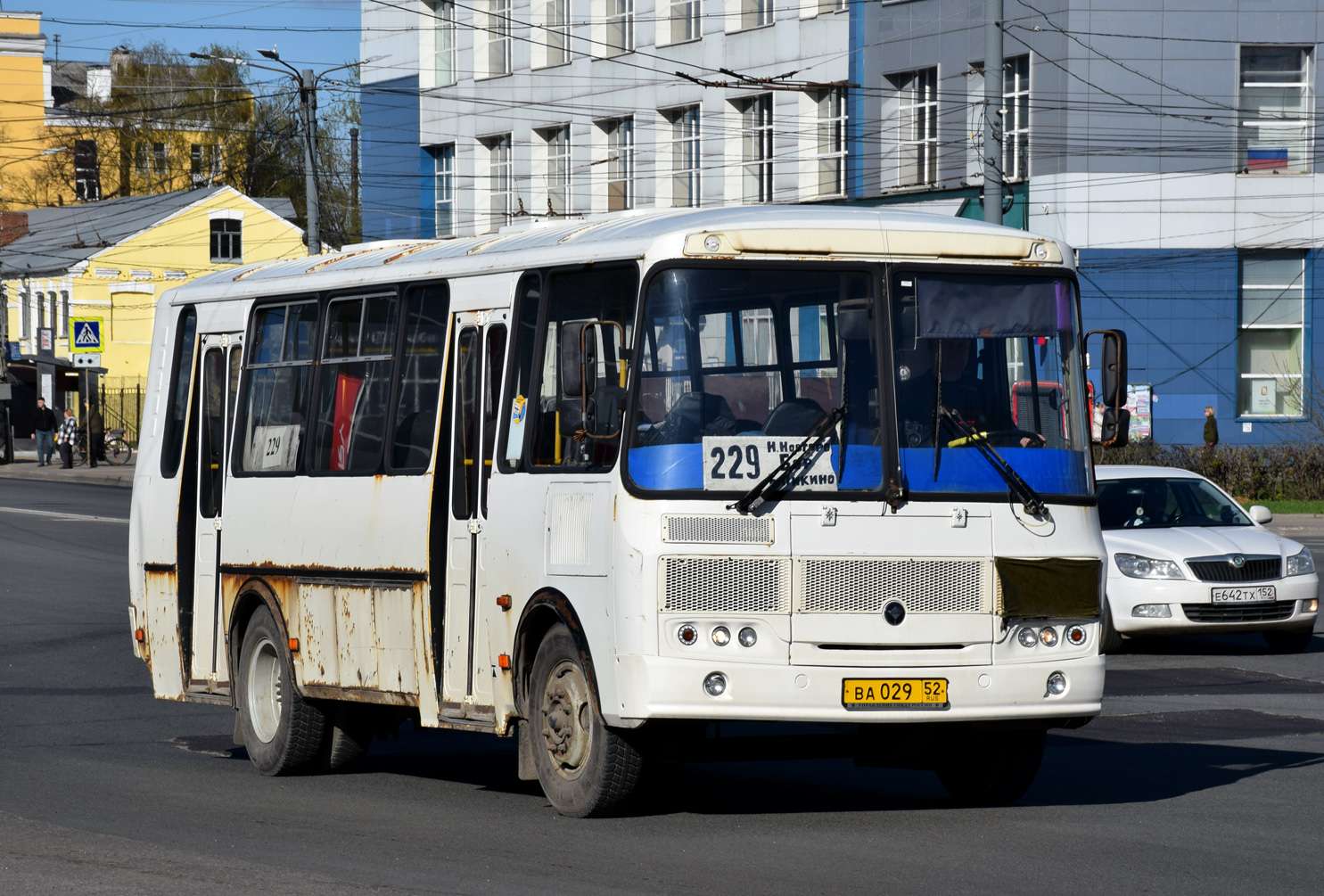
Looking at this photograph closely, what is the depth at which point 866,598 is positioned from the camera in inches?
348

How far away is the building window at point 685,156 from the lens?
50.0 metres

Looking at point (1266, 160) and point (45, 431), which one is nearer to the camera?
point (1266, 160)

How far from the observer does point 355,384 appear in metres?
11.3

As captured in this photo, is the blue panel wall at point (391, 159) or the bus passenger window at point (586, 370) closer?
the bus passenger window at point (586, 370)

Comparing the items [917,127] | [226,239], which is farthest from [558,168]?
[226,239]

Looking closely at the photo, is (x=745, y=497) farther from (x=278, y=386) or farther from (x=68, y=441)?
(x=68, y=441)

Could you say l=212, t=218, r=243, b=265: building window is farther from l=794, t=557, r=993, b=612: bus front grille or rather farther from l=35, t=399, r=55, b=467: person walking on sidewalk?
l=794, t=557, r=993, b=612: bus front grille

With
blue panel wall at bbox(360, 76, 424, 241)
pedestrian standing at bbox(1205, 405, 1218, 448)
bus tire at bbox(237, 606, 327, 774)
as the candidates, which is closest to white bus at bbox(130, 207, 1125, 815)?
bus tire at bbox(237, 606, 327, 774)

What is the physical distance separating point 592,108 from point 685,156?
13.0 ft

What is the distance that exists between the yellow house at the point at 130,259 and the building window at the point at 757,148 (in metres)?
33.5

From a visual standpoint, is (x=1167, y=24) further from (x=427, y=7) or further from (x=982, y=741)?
(x=982, y=741)

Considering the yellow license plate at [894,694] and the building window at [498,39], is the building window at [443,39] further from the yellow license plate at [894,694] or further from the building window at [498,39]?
the yellow license plate at [894,694]

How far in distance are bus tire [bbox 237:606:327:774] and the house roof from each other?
6833 centimetres

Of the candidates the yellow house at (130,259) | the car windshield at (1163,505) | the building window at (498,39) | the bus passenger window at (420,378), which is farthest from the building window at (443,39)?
the bus passenger window at (420,378)
